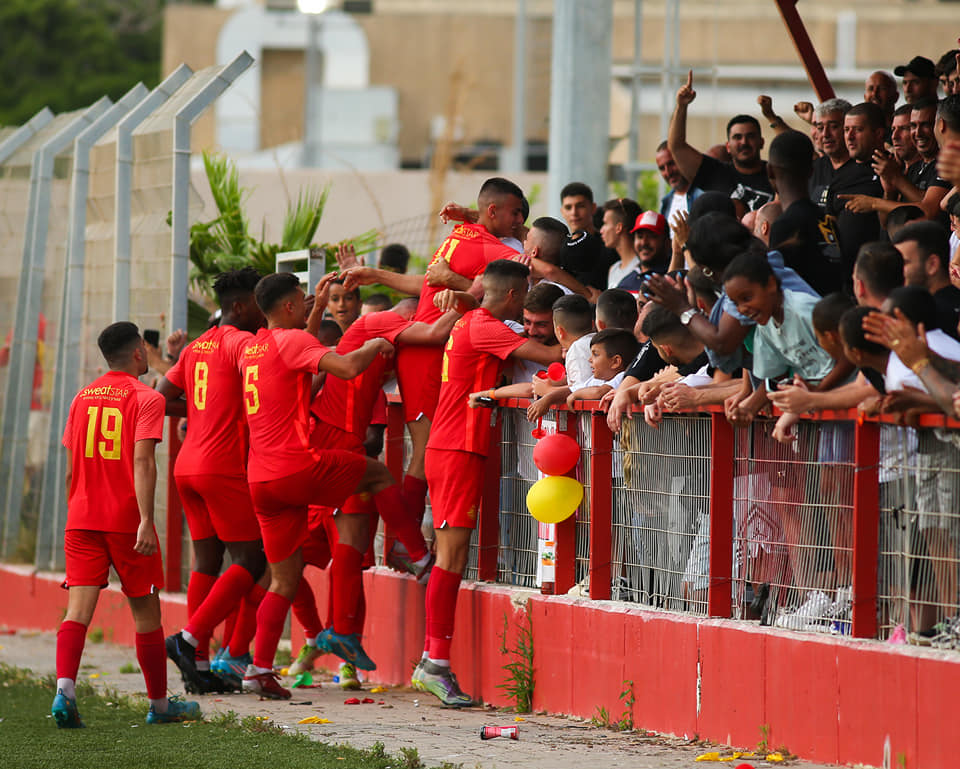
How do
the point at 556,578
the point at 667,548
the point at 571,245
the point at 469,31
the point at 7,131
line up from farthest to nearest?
the point at 469,31, the point at 7,131, the point at 571,245, the point at 556,578, the point at 667,548

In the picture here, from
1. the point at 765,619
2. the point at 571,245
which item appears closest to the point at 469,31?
Answer: the point at 571,245

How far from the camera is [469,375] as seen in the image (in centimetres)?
933

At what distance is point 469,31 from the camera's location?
1781 inches

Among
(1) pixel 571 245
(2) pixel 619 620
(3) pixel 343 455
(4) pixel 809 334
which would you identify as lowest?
(2) pixel 619 620

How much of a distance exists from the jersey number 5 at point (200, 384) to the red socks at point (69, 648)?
1698mm

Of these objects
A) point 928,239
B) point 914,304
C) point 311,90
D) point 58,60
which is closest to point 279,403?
point 928,239

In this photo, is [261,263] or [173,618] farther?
[261,263]

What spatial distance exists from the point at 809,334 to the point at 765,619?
1.47 meters

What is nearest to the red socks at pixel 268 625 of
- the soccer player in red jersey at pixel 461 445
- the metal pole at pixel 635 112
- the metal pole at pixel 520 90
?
the soccer player in red jersey at pixel 461 445

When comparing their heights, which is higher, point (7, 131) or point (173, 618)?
point (7, 131)

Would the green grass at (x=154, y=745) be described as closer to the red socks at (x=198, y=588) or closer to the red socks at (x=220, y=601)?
the red socks at (x=220, y=601)

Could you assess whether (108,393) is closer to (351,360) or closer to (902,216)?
(351,360)

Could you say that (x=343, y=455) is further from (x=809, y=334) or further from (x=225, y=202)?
(x=225, y=202)

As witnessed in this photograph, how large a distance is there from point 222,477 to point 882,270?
15.6 feet
